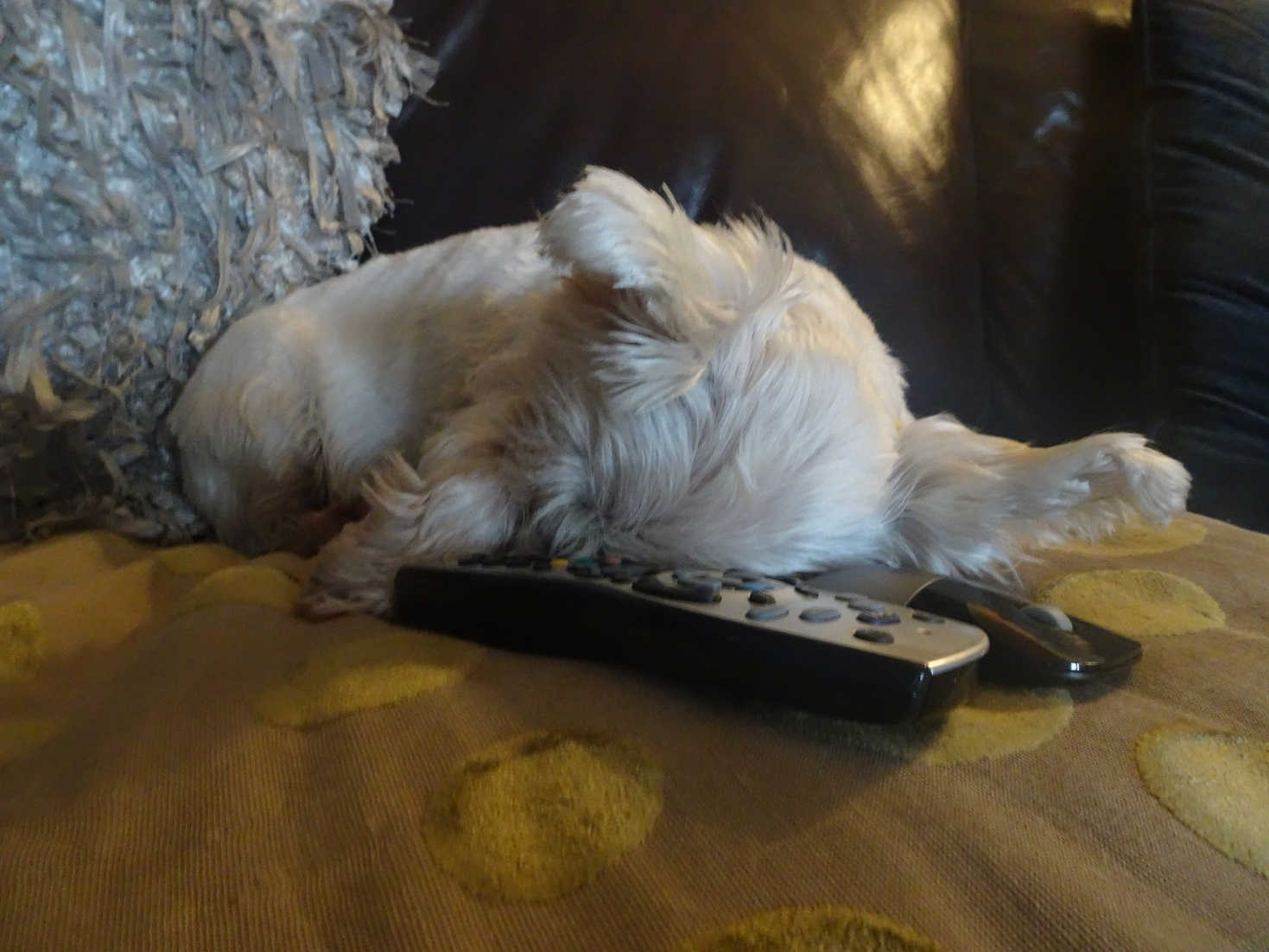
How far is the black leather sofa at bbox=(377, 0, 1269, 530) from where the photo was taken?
1215 millimetres

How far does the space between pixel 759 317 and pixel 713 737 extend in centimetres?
35

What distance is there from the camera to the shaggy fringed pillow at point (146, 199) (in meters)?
0.92

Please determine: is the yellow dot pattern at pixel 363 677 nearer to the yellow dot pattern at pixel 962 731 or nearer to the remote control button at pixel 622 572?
the remote control button at pixel 622 572

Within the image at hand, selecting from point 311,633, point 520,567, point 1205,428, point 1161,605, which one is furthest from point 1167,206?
point 311,633

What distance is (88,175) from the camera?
36.8 inches

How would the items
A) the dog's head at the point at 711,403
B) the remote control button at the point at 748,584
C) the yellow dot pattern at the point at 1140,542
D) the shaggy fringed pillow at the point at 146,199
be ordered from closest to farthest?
the remote control button at the point at 748,584, the dog's head at the point at 711,403, the yellow dot pattern at the point at 1140,542, the shaggy fringed pillow at the point at 146,199

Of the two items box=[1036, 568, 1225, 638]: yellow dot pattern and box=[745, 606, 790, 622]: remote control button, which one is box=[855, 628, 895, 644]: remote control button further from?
box=[1036, 568, 1225, 638]: yellow dot pattern

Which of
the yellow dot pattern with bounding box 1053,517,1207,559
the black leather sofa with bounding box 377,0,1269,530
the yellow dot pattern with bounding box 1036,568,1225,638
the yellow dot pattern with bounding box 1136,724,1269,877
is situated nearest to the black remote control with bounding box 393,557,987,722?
the yellow dot pattern with bounding box 1136,724,1269,877

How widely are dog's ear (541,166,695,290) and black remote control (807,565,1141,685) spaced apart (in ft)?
0.90

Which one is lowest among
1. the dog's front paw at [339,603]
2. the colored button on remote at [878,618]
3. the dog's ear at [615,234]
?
the dog's front paw at [339,603]

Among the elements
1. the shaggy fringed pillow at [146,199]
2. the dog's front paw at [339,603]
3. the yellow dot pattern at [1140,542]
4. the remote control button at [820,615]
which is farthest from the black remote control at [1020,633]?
Result: the shaggy fringed pillow at [146,199]

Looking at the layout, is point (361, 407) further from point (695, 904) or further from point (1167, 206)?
point (1167, 206)

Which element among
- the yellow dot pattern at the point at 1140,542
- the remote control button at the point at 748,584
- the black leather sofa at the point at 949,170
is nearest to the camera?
the remote control button at the point at 748,584

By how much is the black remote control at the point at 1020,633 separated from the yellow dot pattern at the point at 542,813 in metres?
0.25
